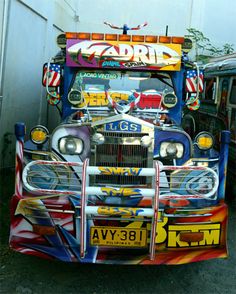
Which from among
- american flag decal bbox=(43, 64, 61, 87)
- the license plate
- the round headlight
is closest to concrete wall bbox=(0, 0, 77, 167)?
american flag decal bbox=(43, 64, 61, 87)

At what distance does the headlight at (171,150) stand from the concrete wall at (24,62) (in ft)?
12.8

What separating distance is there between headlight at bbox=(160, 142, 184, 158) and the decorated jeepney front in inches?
0.4

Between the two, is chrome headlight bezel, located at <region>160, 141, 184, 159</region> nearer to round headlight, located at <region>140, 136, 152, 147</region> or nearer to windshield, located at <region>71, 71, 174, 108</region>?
round headlight, located at <region>140, 136, 152, 147</region>

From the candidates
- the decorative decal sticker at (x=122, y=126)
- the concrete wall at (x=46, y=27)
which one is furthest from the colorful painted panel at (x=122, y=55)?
the concrete wall at (x=46, y=27)

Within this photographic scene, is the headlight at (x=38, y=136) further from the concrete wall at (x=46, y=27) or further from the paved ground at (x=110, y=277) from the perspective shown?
the concrete wall at (x=46, y=27)

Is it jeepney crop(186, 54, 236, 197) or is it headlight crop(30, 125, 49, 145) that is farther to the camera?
jeepney crop(186, 54, 236, 197)

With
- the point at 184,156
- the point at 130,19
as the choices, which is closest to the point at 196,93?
the point at 184,156

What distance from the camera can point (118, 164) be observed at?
13.5ft

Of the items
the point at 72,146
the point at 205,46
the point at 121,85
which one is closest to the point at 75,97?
the point at 121,85

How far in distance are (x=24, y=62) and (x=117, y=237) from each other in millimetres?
5745

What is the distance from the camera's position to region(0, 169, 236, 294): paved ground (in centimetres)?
387

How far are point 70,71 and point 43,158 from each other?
164 cm

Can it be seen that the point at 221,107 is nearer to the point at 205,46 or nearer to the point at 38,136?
the point at 38,136

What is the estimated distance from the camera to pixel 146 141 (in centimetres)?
408
